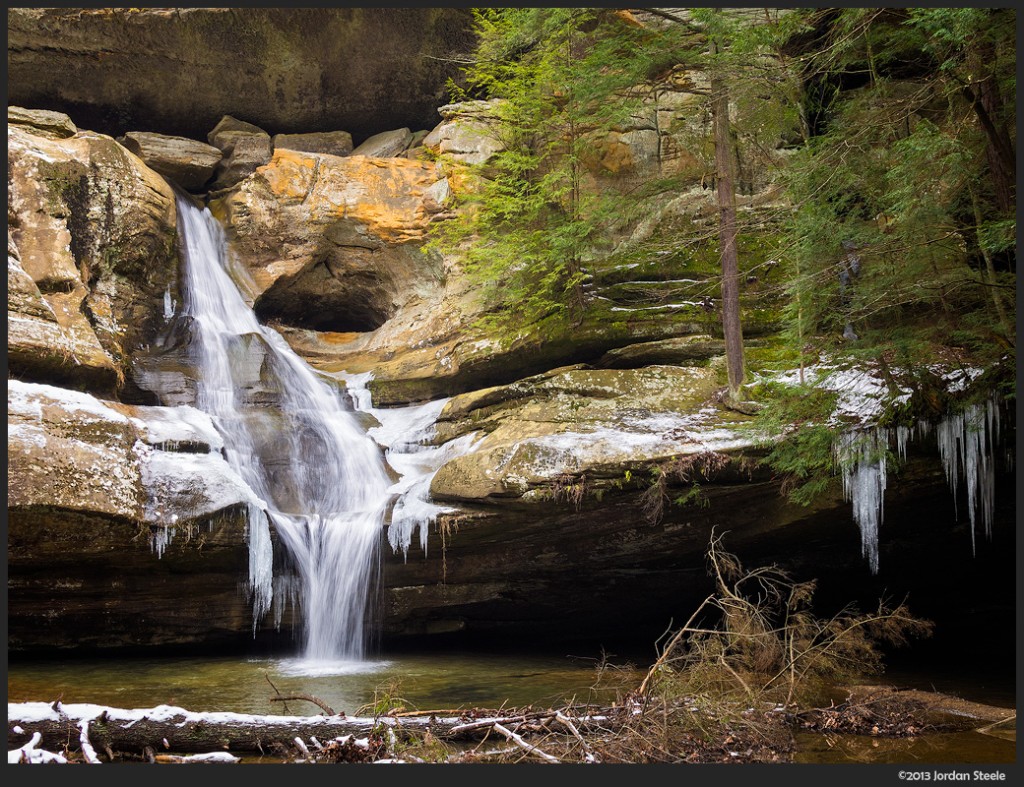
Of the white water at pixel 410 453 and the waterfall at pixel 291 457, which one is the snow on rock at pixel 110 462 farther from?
the white water at pixel 410 453

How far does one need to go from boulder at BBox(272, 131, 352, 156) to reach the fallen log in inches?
607

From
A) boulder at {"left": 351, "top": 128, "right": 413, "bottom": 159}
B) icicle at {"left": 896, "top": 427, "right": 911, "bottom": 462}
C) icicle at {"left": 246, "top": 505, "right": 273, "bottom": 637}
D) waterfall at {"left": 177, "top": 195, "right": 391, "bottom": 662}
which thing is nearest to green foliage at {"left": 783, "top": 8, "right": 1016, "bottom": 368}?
icicle at {"left": 896, "top": 427, "right": 911, "bottom": 462}

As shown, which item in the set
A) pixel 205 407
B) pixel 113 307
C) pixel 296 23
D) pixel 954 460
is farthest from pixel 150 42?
pixel 954 460

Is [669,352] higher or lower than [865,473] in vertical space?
higher

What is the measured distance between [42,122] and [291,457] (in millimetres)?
7866

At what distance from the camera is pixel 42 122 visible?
13.7 meters

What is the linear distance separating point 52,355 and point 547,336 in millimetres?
7508

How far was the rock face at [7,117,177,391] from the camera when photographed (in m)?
10.7

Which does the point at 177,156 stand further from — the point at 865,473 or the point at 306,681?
the point at 865,473

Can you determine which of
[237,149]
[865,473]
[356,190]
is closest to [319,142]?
[237,149]

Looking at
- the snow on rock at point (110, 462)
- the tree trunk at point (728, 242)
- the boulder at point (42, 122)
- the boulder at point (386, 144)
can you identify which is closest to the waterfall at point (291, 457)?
the snow on rock at point (110, 462)

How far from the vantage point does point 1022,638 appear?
7.31 m

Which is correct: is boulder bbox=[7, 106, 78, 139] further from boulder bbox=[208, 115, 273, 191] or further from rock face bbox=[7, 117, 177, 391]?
boulder bbox=[208, 115, 273, 191]

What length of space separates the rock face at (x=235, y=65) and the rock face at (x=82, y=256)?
4.16 meters
